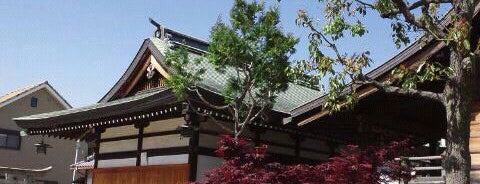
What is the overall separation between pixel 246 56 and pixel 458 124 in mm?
6389

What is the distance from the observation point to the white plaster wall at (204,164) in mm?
14945

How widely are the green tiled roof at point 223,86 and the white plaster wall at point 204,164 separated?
1909mm

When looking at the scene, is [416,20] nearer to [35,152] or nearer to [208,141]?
[208,141]

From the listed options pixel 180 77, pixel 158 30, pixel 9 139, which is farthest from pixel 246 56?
pixel 9 139

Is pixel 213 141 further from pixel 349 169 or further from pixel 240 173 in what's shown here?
pixel 349 169

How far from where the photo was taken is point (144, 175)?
16.8 metres

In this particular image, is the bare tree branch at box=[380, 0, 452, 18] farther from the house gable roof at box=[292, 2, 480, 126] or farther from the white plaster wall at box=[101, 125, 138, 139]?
the white plaster wall at box=[101, 125, 138, 139]

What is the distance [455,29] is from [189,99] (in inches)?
303

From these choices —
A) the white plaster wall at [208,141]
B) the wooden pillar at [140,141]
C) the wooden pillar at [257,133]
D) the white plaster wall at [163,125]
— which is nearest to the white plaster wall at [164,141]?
the wooden pillar at [140,141]

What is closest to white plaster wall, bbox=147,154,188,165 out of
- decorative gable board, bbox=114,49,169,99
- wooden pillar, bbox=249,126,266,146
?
wooden pillar, bbox=249,126,266,146

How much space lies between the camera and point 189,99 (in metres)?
13.6

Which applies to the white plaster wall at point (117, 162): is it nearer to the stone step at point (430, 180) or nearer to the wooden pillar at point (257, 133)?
the wooden pillar at point (257, 133)

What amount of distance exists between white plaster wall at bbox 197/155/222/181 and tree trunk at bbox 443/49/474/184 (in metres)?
8.24

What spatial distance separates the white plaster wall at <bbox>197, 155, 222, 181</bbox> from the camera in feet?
49.0
